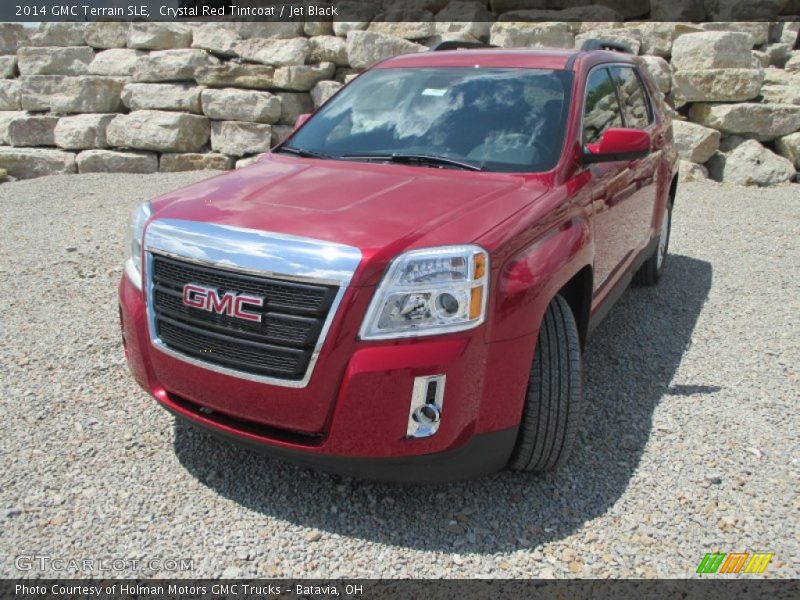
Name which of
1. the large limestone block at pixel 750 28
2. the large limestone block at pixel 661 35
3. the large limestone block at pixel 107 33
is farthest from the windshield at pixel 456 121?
the large limestone block at pixel 107 33

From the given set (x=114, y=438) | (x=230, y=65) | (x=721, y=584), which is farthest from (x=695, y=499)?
(x=230, y=65)

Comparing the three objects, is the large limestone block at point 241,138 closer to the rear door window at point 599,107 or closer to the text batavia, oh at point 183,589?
the rear door window at point 599,107

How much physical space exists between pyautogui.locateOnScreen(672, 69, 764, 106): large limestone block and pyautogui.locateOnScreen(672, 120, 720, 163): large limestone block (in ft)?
1.82

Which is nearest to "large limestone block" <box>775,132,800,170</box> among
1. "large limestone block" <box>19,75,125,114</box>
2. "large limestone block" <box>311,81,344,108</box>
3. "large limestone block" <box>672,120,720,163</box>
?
"large limestone block" <box>672,120,720,163</box>

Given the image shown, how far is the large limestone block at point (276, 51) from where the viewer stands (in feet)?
Result: 34.7

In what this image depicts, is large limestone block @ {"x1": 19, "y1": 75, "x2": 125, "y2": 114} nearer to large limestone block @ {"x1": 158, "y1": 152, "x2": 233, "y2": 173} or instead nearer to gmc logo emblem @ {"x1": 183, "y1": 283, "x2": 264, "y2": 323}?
large limestone block @ {"x1": 158, "y1": 152, "x2": 233, "y2": 173}

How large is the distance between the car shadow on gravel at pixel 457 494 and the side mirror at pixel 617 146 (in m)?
1.27

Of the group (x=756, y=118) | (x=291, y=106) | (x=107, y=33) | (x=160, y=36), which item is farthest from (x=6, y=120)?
(x=756, y=118)

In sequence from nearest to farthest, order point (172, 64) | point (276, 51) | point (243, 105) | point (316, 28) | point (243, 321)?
point (243, 321) < point (243, 105) < point (276, 51) < point (172, 64) < point (316, 28)

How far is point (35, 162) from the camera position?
1099cm

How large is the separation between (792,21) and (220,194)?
39.0 ft

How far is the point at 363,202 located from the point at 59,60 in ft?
37.0

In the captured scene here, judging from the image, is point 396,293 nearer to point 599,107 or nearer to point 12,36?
point 599,107

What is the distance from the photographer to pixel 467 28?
416 inches
